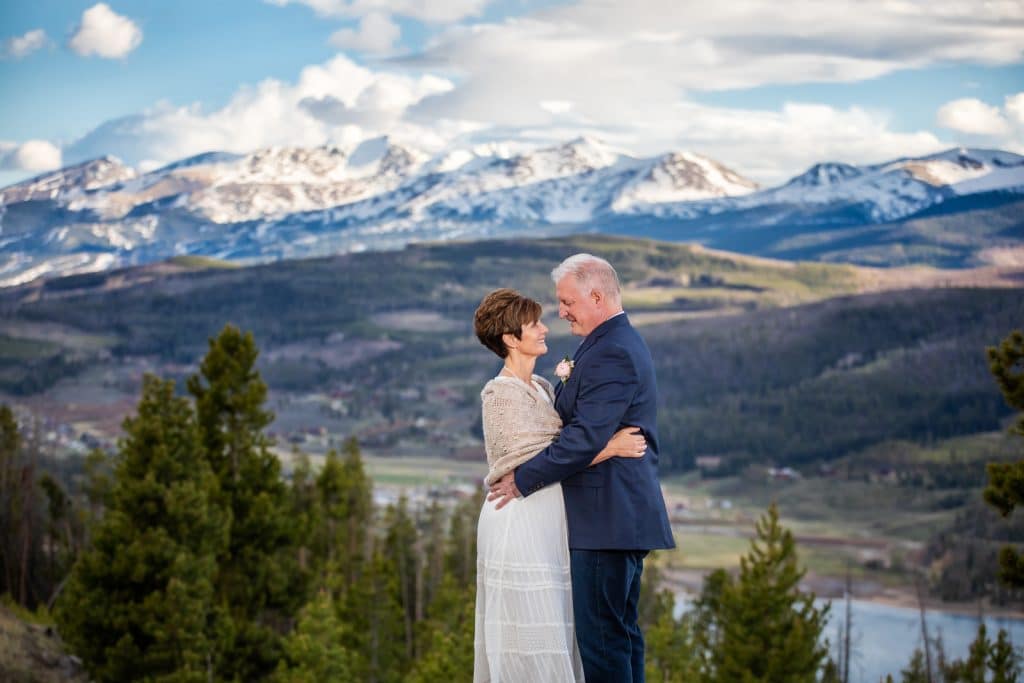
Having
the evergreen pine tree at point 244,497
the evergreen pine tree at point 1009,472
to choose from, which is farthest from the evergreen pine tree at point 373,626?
the evergreen pine tree at point 1009,472

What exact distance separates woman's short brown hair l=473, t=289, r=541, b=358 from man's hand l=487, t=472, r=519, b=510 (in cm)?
100

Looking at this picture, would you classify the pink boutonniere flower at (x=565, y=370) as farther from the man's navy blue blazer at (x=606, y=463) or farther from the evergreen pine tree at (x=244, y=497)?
the evergreen pine tree at (x=244, y=497)

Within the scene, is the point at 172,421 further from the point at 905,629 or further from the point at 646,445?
the point at 905,629

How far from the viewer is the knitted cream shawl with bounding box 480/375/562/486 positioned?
9.27 meters

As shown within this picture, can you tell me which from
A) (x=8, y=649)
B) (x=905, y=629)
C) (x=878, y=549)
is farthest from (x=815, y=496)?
(x=8, y=649)

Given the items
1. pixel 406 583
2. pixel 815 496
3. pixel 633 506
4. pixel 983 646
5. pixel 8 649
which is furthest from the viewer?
pixel 815 496

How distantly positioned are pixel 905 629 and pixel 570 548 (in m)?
118

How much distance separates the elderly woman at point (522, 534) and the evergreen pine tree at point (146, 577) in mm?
24927

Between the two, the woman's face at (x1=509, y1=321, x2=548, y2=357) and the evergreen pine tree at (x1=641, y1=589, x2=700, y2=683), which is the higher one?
the woman's face at (x1=509, y1=321, x2=548, y2=357)

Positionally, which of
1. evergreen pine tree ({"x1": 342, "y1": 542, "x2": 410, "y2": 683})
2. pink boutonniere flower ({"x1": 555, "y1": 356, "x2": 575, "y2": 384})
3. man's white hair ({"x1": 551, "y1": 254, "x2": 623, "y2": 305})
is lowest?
evergreen pine tree ({"x1": 342, "y1": 542, "x2": 410, "y2": 683})

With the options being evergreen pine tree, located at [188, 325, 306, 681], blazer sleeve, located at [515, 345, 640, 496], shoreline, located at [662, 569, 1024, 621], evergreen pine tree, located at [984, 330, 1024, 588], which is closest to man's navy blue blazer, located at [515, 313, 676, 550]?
blazer sleeve, located at [515, 345, 640, 496]

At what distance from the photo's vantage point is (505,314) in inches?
366

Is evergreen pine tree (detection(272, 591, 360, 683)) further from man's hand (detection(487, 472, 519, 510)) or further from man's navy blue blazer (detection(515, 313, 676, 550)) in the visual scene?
man's navy blue blazer (detection(515, 313, 676, 550))

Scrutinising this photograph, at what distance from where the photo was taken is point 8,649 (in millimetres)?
20969
